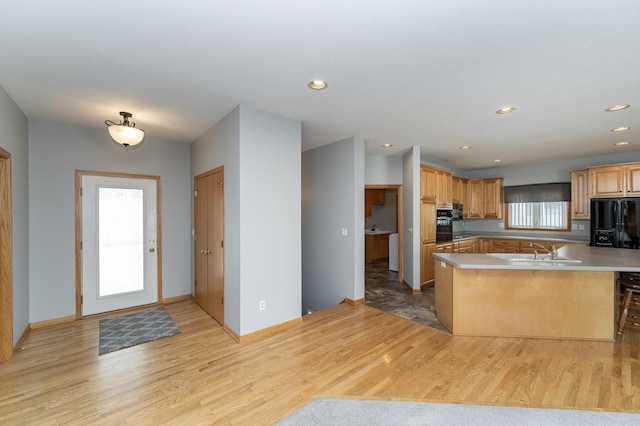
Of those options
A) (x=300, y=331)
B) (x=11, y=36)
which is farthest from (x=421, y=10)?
(x=300, y=331)

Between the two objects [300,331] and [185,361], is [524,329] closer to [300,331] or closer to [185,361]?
[300,331]

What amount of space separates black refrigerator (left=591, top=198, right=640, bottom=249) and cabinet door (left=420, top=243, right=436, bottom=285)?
2979 mm

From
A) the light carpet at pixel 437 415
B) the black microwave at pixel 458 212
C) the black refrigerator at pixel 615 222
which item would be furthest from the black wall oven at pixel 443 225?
the light carpet at pixel 437 415

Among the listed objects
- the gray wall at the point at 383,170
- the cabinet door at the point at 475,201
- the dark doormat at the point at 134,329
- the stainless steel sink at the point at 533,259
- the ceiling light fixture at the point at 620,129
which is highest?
the ceiling light fixture at the point at 620,129

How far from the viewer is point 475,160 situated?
6188 mm

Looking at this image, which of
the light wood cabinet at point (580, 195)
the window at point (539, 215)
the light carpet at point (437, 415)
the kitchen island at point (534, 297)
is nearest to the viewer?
the light carpet at point (437, 415)

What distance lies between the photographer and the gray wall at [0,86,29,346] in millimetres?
2713

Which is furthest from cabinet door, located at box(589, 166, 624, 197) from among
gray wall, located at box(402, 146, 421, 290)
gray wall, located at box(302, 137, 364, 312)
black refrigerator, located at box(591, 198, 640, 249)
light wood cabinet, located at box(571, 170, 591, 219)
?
gray wall, located at box(302, 137, 364, 312)

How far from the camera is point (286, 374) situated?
8.14 feet

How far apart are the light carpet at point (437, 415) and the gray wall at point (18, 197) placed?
332 centimetres

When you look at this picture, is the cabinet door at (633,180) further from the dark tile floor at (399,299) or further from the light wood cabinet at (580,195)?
the dark tile floor at (399,299)

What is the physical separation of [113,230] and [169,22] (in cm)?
345

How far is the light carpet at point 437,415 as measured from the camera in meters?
1.90

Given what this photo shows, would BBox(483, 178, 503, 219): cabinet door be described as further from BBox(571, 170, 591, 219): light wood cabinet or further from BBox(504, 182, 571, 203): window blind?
BBox(571, 170, 591, 219): light wood cabinet
